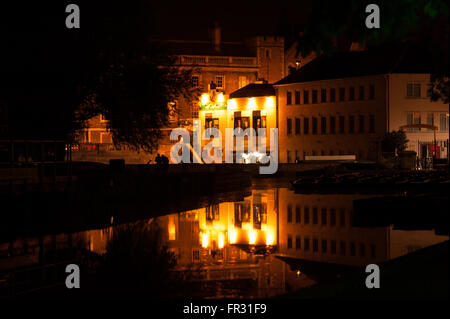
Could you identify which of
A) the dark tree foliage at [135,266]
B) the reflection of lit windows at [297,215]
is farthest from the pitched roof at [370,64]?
the dark tree foliage at [135,266]

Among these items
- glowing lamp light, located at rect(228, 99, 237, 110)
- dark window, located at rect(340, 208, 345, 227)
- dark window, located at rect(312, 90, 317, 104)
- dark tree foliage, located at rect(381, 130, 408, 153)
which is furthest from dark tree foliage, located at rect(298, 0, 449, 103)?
glowing lamp light, located at rect(228, 99, 237, 110)

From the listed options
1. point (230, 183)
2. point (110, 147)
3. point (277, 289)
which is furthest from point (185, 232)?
point (110, 147)

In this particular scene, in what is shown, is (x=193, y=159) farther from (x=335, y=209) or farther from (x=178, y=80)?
(x=335, y=209)

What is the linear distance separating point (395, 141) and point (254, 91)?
25.3m

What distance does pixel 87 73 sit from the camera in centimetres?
2891

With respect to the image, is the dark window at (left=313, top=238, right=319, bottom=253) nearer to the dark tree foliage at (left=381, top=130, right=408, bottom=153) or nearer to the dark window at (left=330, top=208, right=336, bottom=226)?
the dark window at (left=330, top=208, right=336, bottom=226)

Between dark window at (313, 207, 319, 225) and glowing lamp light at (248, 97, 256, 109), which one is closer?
dark window at (313, 207, 319, 225)

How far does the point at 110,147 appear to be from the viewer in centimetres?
7044

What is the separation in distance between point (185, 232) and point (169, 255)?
4454 millimetres

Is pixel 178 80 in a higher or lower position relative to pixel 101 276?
higher

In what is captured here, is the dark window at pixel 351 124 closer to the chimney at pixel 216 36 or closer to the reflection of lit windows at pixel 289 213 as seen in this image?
the chimney at pixel 216 36

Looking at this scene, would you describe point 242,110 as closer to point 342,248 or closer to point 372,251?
point 342,248

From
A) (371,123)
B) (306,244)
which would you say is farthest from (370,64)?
(306,244)

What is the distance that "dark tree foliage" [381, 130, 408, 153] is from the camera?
63500 millimetres
